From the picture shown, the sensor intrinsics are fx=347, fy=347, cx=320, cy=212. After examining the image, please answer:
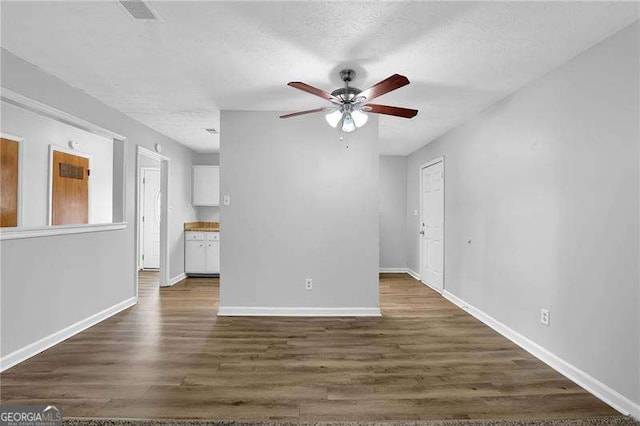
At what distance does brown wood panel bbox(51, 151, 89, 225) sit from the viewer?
15.1 feet

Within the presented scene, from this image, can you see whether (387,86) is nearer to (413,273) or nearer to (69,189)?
(69,189)

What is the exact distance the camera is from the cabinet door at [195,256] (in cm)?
648

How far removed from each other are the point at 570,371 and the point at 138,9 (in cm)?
393

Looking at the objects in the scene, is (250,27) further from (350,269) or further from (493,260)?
(493,260)

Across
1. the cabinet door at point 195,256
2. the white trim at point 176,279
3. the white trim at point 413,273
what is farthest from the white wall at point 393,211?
the white trim at point 176,279

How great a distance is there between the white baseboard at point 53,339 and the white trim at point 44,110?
2.02 m

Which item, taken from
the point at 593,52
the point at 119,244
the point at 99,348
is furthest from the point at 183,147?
the point at 593,52

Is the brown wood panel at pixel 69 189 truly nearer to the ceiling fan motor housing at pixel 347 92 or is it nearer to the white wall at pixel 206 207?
the white wall at pixel 206 207

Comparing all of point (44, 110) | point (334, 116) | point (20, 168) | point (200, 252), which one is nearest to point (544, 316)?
point (334, 116)

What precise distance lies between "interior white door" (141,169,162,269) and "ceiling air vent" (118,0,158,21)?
553 cm

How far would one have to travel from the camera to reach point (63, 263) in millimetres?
3324

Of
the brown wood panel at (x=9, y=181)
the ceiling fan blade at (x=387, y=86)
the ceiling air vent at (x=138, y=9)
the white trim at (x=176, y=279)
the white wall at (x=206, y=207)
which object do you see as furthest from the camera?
the white wall at (x=206, y=207)

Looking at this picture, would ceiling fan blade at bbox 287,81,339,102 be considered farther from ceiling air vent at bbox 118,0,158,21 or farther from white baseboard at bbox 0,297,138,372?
white baseboard at bbox 0,297,138,372

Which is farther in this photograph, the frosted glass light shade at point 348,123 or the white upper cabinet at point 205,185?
the white upper cabinet at point 205,185
